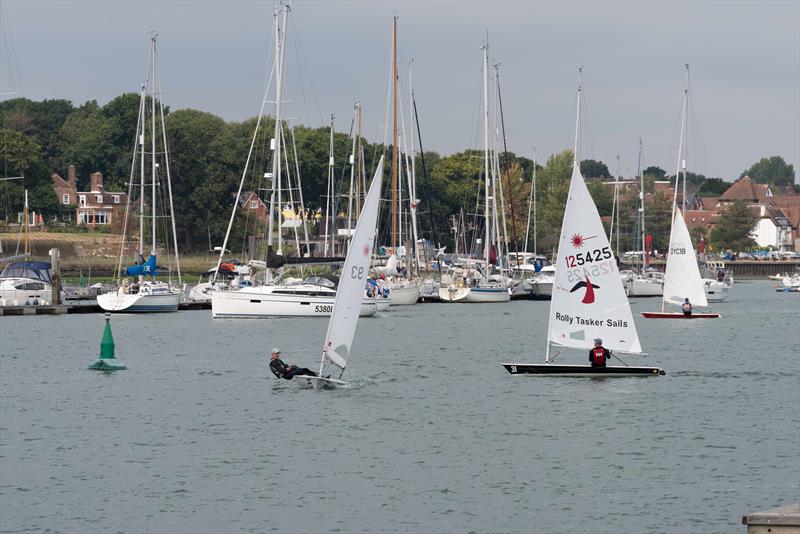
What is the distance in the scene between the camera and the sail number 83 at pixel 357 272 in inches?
1623

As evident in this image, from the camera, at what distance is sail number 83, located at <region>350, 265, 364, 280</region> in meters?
41.2

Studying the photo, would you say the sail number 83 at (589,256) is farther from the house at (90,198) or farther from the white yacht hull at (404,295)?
the house at (90,198)

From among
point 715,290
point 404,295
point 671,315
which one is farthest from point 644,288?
point 671,315

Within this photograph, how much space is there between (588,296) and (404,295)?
47719mm

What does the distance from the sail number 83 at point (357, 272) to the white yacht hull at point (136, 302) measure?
40802 mm

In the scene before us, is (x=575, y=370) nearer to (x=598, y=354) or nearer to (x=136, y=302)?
(x=598, y=354)

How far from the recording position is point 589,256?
43.9m

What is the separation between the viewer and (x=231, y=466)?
3266 centimetres

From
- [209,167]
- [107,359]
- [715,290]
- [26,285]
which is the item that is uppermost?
[209,167]

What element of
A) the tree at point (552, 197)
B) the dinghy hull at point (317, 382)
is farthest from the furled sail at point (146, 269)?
the tree at point (552, 197)

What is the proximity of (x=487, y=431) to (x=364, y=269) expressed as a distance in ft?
22.5

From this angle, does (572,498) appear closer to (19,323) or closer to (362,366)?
(362,366)

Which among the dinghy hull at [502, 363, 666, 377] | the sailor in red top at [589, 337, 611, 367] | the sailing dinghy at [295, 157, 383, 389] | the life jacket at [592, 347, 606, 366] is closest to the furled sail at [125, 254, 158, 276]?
the sailing dinghy at [295, 157, 383, 389]

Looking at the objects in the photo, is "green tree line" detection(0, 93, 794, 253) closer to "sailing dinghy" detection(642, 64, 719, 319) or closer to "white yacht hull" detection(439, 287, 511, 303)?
"white yacht hull" detection(439, 287, 511, 303)
